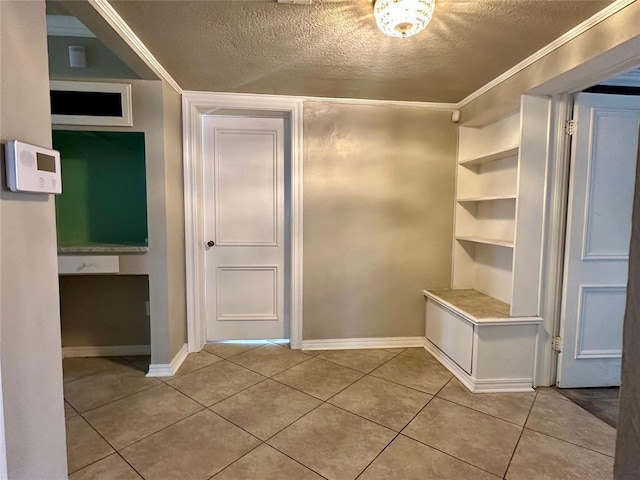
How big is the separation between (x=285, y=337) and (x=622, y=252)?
265cm

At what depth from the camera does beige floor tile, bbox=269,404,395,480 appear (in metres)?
1.54

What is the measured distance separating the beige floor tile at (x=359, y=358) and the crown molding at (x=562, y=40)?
224 cm

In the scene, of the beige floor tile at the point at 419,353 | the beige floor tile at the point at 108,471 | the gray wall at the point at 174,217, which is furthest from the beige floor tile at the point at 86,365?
the beige floor tile at the point at 419,353

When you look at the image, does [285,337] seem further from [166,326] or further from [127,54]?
[127,54]

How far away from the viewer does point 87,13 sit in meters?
1.45

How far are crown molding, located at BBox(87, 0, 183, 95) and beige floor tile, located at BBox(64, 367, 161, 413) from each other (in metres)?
2.10

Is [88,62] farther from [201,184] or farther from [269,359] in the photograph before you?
[269,359]

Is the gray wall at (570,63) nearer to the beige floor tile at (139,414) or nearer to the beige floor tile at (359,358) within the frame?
the beige floor tile at (359,358)

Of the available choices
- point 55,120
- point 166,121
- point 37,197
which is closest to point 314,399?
point 37,197

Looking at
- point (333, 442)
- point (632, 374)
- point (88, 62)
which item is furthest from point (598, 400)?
point (88, 62)

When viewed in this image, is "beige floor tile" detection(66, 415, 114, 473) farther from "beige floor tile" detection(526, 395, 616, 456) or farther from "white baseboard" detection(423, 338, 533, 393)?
"beige floor tile" detection(526, 395, 616, 456)

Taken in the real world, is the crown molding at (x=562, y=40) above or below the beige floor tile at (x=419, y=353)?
above

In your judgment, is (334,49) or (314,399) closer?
(334,49)

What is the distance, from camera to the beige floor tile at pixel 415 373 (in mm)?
2297
